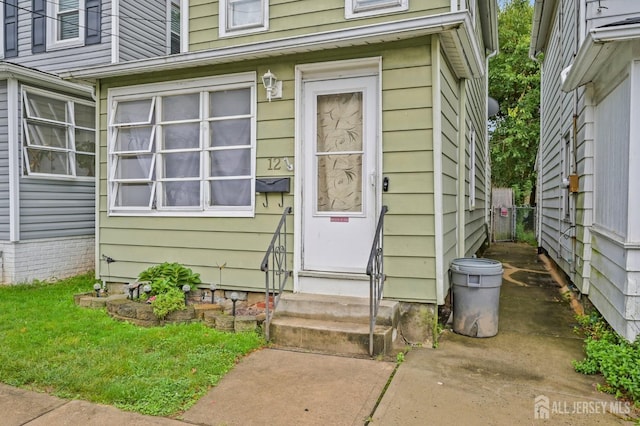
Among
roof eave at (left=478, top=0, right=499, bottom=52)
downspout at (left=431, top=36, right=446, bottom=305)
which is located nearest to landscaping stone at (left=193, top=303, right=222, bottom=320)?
downspout at (left=431, top=36, right=446, bottom=305)

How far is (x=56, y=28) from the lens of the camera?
8.51 m

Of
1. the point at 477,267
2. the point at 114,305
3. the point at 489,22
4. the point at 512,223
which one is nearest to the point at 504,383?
the point at 477,267

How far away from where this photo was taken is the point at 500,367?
3.62 meters

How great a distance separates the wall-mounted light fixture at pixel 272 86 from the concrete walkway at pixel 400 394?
2622 millimetres

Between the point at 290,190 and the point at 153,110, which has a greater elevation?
the point at 153,110

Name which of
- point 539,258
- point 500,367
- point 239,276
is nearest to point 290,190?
point 239,276

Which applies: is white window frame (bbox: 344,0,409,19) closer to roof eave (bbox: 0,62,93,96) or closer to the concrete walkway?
the concrete walkway

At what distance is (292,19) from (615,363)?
14.7ft

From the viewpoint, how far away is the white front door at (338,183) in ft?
14.6

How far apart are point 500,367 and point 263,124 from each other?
10.8 ft

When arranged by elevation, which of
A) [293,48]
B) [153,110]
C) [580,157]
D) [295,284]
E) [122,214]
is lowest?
[295,284]

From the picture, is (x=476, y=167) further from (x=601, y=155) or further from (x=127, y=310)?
(x=127, y=310)

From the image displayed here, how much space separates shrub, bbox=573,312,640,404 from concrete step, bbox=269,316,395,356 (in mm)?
1576

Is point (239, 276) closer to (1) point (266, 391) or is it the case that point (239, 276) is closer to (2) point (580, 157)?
(1) point (266, 391)
